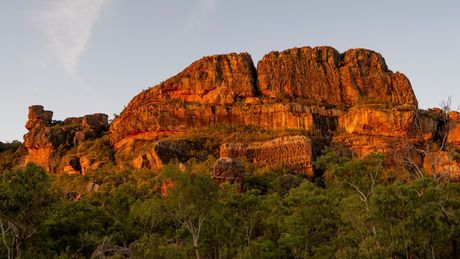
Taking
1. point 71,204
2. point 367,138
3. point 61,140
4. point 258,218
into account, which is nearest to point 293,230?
point 258,218

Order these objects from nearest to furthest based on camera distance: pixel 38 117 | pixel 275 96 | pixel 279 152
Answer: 1. pixel 279 152
2. pixel 275 96
3. pixel 38 117

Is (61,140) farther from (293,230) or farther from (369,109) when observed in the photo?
(293,230)

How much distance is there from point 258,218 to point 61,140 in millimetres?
54753

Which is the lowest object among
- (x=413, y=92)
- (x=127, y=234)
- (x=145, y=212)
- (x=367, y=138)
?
(x=127, y=234)

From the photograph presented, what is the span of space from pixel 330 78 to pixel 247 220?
170ft

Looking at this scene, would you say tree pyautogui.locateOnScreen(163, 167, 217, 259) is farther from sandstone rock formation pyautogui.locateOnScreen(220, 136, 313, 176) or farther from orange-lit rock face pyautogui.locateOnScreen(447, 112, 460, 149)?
orange-lit rock face pyautogui.locateOnScreen(447, 112, 460, 149)

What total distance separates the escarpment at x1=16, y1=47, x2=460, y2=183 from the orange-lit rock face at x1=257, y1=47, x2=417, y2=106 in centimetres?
15

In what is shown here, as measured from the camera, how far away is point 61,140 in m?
86.4

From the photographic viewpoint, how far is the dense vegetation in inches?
1017

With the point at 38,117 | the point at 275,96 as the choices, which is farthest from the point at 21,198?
the point at 38,117

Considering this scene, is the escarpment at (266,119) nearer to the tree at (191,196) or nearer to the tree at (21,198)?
the tree at (191,196)

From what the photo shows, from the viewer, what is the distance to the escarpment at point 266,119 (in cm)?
6806

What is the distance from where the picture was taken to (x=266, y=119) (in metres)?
76.9

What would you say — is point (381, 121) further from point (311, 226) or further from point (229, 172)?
point (311, 226)
